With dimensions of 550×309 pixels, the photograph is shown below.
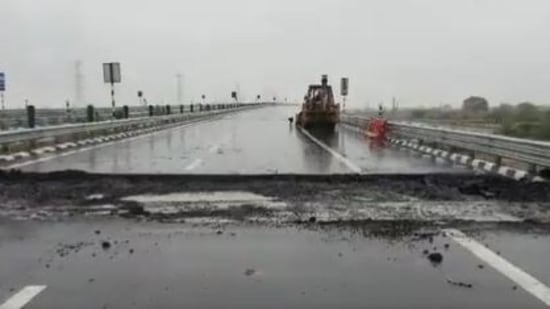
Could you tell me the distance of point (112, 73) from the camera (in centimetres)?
3778

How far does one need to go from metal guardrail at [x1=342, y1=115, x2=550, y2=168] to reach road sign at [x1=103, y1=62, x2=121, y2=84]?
53.3 ft

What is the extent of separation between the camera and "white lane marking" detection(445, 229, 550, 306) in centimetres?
596

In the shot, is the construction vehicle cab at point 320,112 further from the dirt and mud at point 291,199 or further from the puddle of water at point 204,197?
the puddle of water at point 204,197

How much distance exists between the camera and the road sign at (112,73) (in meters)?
37.8

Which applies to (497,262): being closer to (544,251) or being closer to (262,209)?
(544,251)

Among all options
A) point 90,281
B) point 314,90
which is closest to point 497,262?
point 90,281

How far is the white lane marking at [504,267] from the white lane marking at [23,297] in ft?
13.2

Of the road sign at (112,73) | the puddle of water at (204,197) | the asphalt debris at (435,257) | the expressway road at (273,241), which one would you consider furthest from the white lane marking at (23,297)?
the road sign at (112,73)

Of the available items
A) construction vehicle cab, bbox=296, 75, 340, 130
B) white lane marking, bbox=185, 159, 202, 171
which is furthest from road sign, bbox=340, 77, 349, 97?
white lane marking, bbox=185, 159, 202, 171

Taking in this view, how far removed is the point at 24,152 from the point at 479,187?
45.1 feet

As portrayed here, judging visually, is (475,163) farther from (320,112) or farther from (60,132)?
(320,112)

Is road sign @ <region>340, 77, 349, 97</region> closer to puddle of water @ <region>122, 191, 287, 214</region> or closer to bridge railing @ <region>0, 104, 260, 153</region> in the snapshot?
bridge railing @ <region>0, 104, 260, 153</region>

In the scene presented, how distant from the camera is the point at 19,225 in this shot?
29.9 feet

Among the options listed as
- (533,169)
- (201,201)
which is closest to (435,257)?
(201,201)
